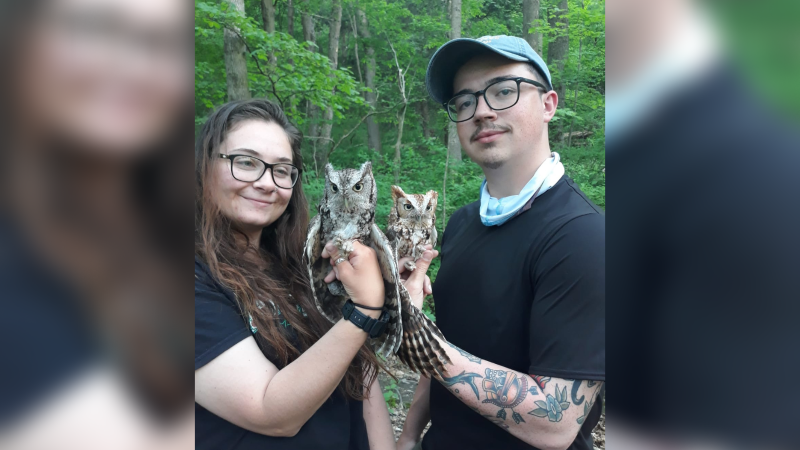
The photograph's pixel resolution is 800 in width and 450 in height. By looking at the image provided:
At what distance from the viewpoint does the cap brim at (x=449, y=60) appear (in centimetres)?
157

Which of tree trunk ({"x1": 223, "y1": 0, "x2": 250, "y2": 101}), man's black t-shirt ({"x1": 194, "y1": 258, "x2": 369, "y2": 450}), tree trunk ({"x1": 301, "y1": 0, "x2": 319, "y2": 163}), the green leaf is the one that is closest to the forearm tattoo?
the green leaf

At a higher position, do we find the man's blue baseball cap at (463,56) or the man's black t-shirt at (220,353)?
the man's blue baseball cap at (463,56)

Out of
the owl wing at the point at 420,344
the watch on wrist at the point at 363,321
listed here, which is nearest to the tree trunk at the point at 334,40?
the owl wing at the point at 420,344

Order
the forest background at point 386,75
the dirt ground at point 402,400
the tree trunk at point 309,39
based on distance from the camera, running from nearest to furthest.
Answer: the dirt ground at point 402,400 → the forest background at point 386,75 → the tree trunk at point 309,39

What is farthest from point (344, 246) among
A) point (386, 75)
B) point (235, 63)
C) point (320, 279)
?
point (386, 75)

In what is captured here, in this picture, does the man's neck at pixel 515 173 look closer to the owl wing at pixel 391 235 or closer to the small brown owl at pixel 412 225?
the small brown owl at pixel 412 225

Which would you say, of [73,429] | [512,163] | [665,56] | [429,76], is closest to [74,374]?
[73,429]

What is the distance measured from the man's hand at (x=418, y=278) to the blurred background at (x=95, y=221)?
3.92 ft

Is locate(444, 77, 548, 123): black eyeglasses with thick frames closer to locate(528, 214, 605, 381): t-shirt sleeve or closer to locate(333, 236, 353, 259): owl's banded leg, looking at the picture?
locate(528, 214, 605, 381): t-shirt sleeve

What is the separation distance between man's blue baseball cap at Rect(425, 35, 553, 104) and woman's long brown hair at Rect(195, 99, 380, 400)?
638 millimetres

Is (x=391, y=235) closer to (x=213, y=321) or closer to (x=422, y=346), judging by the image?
(x=422, y=346)

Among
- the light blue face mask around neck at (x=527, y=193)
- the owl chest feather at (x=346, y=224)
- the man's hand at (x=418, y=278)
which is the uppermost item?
the light blue face mask around neck at (x=527, y=193)

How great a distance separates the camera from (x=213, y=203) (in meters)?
1.43

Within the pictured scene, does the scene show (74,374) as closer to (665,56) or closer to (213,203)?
(665,56)
